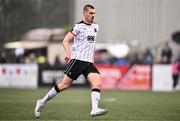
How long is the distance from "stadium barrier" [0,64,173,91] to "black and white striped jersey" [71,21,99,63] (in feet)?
59.5

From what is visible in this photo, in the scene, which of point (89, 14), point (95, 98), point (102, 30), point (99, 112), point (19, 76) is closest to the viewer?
point (99, 112)

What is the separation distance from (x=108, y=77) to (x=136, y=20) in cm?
1225

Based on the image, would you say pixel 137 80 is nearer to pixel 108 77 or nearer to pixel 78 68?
pixel 108 77

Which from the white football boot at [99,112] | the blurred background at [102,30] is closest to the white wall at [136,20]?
the blurred background at [102,30]

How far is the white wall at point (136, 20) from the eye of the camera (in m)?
43.9

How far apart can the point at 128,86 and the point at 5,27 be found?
1673 centimetres

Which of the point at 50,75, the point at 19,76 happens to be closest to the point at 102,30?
the point at 50,75

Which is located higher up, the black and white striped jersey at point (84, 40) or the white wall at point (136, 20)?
the black and white striped jersey at point (84, 40)

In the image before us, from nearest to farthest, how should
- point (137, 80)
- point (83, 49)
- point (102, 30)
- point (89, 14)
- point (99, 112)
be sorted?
1. point (99, 112)
2. point (89, 14)
3. point (83, 49)
4. point (137, 80)
5. point (102, 30)

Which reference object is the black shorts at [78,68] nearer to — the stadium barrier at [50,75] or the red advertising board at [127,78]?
the red advertising board at [127,78]

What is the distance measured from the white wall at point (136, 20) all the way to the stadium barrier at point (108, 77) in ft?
34.8

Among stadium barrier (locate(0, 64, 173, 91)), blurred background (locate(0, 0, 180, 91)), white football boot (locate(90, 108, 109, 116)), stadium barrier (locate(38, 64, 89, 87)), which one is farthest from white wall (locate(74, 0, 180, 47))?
white football boot (locate(90, 108, 109, 116))

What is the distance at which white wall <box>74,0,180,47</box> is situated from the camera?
4394cm

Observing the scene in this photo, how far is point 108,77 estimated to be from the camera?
33.0m
